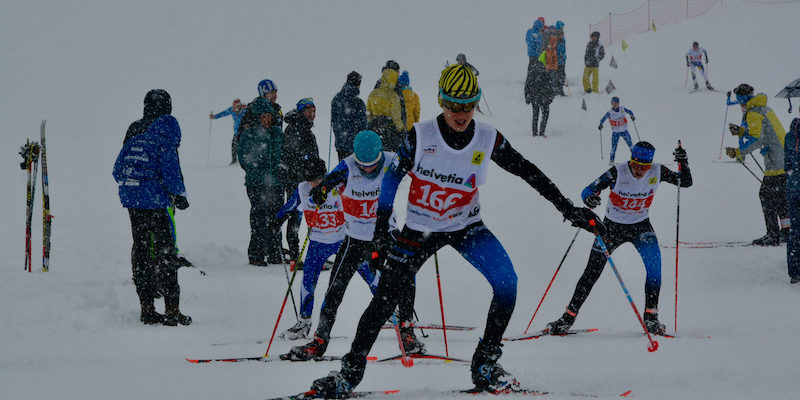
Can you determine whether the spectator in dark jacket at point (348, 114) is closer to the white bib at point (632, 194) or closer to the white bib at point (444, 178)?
the white bib at point (632, 194)

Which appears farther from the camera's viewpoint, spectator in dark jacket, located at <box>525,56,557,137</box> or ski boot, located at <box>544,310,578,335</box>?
spectator in dark jacket, located at <box>525,56,557,137</box>

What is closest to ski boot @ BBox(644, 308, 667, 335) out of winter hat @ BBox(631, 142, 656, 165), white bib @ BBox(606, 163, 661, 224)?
white bib @ BBox(606, 163, 661, 224)

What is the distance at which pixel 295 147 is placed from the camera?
28.4 ft

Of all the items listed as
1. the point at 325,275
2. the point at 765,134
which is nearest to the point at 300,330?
the point at 325,275

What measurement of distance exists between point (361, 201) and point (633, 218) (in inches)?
107

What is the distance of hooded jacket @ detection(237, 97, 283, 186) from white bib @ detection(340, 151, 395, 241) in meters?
3.36

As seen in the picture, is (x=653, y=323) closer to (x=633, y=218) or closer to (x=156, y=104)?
(x=633, y=218)

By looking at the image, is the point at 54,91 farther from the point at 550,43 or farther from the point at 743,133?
the point at 743,133

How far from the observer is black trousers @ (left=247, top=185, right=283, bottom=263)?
332 inches

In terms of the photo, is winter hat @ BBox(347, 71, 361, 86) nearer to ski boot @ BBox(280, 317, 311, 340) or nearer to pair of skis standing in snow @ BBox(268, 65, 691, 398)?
ski boot @ BBox(280, 317, 311, 340)

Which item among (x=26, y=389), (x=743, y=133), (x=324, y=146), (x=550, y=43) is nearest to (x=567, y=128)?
(x=550, y=43)

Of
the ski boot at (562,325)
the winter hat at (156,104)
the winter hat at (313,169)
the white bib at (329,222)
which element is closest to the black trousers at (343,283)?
the white bib at (329,222)

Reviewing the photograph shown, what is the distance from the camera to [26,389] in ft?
12.3

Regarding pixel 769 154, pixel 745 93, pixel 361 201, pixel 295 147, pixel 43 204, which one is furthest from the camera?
pixel 745 93
